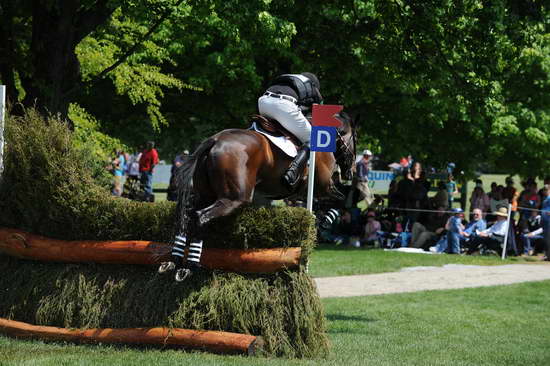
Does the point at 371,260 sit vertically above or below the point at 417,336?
above

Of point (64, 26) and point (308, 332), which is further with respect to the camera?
point (64, 26)

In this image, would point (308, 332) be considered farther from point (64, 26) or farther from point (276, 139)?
point (64, 26)

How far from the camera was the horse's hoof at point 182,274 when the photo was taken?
8.55 meters

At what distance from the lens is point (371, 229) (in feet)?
79.4

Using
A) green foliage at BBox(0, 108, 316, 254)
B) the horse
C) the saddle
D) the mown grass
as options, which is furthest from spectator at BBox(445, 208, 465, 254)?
green foliage at BBox(0, 108, 316, 254)

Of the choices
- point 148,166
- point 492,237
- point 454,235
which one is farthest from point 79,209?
point 148,166

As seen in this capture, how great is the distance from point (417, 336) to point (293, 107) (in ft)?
11.5

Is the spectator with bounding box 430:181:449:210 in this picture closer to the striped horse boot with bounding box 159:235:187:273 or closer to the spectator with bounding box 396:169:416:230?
the spectator with bounding box 396:169:416:230

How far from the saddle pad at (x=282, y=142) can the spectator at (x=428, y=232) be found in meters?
13.4

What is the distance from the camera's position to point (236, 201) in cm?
894

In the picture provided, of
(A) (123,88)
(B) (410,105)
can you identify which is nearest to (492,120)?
(B) (410,105)

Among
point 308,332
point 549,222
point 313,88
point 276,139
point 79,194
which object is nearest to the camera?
point 308,332

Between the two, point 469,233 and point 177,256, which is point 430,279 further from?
point 177,256

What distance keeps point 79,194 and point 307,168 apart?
2854 mm
